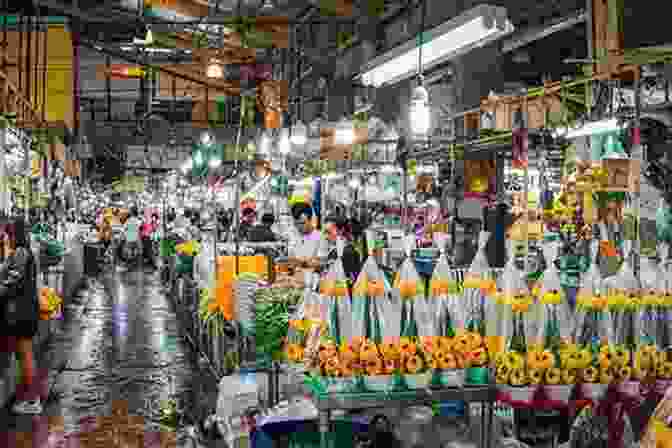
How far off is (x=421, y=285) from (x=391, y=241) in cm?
836

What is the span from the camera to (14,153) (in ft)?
30.5

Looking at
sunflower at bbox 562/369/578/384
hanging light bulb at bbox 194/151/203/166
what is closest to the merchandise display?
sunflower at bbox 562/369/578/384

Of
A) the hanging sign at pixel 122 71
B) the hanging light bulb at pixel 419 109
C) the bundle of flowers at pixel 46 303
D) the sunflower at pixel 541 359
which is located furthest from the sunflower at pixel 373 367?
the hanging sign at pixel 122 71

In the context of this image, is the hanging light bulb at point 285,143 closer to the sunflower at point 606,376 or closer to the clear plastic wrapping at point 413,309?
the clear plastic wrapping at point 413,309

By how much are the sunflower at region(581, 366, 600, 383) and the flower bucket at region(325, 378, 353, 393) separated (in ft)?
3.39

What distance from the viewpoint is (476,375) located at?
3.78 m

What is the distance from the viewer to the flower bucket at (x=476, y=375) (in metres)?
3.77

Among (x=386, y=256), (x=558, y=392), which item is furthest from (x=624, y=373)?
(x=386, y=256)

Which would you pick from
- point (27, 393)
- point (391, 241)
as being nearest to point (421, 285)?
point (27, 393)

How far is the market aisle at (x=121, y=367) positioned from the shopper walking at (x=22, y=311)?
0.81ft

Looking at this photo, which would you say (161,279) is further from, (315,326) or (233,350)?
(315,326)

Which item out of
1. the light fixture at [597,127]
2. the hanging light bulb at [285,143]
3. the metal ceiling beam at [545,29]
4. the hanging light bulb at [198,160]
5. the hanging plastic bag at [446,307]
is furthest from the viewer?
the hanging light bulb at [198,160]

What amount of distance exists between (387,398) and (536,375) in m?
0.66

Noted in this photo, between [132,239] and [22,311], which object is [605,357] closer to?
[22,311]
